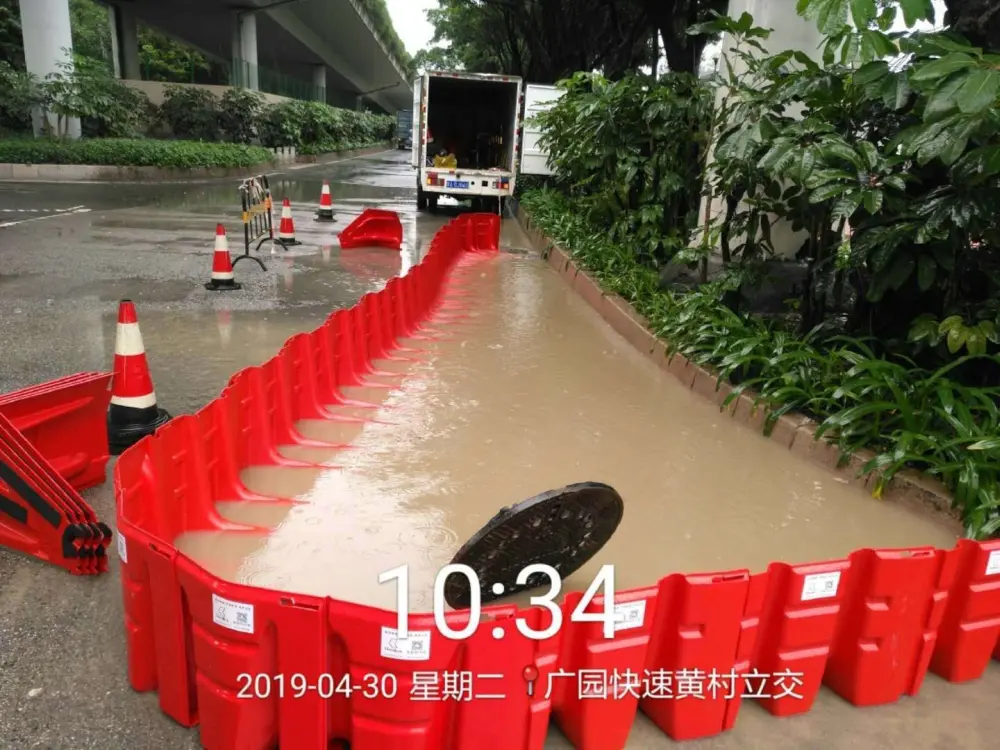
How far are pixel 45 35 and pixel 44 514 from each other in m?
22.3

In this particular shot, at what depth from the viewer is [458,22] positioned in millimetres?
33469

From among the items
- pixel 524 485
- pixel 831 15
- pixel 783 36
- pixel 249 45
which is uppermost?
pixel 249 45

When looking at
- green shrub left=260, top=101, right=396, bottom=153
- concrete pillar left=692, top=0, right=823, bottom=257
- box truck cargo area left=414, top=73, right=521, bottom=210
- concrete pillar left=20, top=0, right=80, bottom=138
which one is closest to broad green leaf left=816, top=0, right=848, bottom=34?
concrete pillar left=692, top=0, right=823, bottom=257

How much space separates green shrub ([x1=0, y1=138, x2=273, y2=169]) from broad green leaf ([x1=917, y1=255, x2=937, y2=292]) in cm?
2109

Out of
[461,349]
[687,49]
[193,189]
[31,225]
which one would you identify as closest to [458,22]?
[193,189]

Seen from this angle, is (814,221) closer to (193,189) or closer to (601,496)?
(601,496)

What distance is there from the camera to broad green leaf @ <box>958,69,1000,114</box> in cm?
Answer: 281

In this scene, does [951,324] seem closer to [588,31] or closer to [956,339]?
[956,339]

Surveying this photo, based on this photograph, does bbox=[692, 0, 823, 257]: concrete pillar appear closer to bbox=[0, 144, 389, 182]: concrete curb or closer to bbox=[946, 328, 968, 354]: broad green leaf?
bbox=[946, 328, 968, 354]: broad green leaf

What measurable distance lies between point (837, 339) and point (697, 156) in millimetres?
3913

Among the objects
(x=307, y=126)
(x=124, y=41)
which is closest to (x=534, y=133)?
(x=124, y=41)

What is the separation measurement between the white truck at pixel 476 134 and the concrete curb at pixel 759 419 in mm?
8017

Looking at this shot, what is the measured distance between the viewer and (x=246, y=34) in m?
31.5

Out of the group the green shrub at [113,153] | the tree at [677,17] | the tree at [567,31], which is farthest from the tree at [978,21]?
the green shrub at [113,153]
